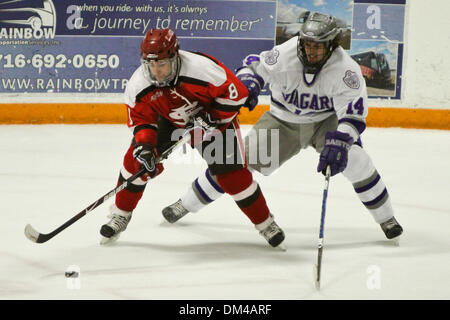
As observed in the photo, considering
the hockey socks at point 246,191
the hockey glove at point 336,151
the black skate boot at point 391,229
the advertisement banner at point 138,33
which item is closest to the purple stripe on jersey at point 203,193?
the hockey socks at point 246,191

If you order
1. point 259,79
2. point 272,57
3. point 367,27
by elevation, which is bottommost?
point 259,79

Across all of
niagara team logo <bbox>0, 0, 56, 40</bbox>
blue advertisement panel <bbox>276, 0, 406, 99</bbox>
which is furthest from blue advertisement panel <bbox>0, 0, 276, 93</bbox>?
blue advertisement panel <bbox>276, 0, 406, 99</bbox>

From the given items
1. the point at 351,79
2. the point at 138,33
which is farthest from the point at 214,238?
the point at 138,33

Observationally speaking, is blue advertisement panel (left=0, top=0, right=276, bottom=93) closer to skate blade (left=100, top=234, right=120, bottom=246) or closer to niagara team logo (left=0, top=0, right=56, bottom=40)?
niagara team logo (left=0, top=0, right=56, bottom=40)

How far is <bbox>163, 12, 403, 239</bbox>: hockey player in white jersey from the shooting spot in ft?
9.50

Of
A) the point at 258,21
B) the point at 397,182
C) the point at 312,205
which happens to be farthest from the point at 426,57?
the point at 312,205

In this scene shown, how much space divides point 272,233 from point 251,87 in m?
0.62

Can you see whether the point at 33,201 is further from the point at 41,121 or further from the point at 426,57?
the point at 426,57

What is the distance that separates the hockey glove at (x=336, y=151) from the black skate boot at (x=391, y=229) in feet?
1.51

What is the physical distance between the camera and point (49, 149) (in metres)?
4.91

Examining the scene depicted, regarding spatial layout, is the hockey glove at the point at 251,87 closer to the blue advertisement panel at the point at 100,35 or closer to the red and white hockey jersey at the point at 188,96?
the red and white hockey jersey at the point at 188,96

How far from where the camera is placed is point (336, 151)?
281cm

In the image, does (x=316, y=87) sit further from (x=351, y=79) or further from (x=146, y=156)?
(x=146, y=156)

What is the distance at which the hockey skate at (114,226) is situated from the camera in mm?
3021
